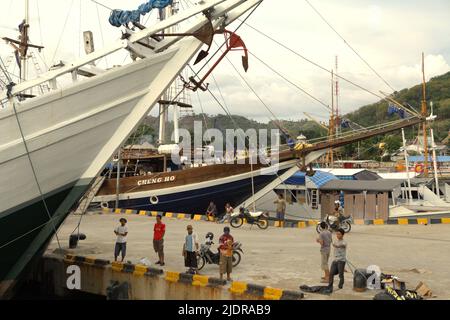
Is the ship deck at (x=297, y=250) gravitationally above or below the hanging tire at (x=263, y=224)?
below

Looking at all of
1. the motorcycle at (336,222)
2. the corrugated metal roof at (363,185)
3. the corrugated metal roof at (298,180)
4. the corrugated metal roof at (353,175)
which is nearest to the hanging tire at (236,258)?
the motorcycle at (336,222)

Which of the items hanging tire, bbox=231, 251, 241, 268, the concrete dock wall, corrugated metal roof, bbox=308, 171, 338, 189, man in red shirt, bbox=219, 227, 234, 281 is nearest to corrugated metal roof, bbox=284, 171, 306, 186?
corrugated metal roof, bbox=308, 171, 338, 189

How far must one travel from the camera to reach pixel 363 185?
2247 cm

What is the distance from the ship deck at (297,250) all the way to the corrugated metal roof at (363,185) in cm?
389

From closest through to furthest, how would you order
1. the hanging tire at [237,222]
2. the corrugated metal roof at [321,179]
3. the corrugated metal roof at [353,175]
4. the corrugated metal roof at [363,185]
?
the hanging tire at [237,222] < the corrugated metal roof at [363,185] < the corrugated metal roof at [321,179] < the corrugated metal roof at [353,175]

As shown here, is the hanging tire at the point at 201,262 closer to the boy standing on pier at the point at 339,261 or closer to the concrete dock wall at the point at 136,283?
the concrete dock wall at the point at 136,283

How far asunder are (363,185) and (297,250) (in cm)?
1090

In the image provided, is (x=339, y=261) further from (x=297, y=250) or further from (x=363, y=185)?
(x=363, y=185)

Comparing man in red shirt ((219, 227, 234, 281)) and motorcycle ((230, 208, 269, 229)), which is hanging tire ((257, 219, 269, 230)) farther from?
man in red shirt ((219, 227, 234, 281))

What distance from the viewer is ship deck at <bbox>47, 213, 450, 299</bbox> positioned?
9.47 meters

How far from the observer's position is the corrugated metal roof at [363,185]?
21828 mm

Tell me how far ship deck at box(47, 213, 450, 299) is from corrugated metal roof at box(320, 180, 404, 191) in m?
3.89

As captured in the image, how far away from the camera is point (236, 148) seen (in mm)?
21547

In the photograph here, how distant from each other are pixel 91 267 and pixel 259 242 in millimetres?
5658
